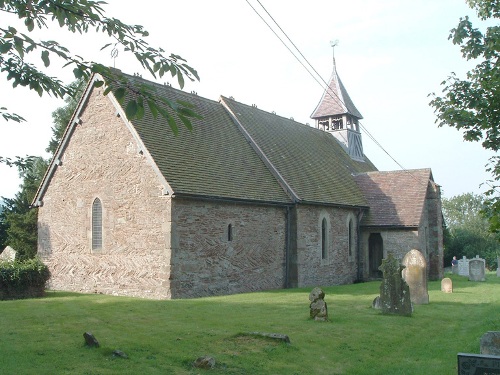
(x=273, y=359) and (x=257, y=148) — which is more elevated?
(x=257, y=148)

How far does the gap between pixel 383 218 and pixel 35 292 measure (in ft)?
62.4

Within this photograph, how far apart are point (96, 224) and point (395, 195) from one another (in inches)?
711

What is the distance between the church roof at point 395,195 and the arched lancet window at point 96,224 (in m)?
15.7

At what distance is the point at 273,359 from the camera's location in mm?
10094

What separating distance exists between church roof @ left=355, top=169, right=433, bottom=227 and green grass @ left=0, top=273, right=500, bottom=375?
40.9 feet

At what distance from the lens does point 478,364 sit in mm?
5262

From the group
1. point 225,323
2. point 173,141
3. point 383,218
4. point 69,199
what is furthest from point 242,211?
point 383,218

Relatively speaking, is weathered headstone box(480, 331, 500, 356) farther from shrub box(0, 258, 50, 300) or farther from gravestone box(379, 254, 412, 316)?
shrub box(0, 258, 50, 300)

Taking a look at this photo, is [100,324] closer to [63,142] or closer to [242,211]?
[242,211]

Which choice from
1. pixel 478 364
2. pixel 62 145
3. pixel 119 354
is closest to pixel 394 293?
pixel 119 354

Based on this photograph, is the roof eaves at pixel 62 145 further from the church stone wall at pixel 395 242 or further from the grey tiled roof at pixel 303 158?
the church stone wall at pixel 395 242

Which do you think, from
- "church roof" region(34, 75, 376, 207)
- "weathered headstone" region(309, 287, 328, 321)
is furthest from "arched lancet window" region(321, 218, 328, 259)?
"weathered headstone" region(309, 287, 328, 321)

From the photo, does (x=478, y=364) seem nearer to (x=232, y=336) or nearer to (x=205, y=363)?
(x=205, y=363)

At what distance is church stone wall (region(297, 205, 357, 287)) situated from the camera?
25297mm
